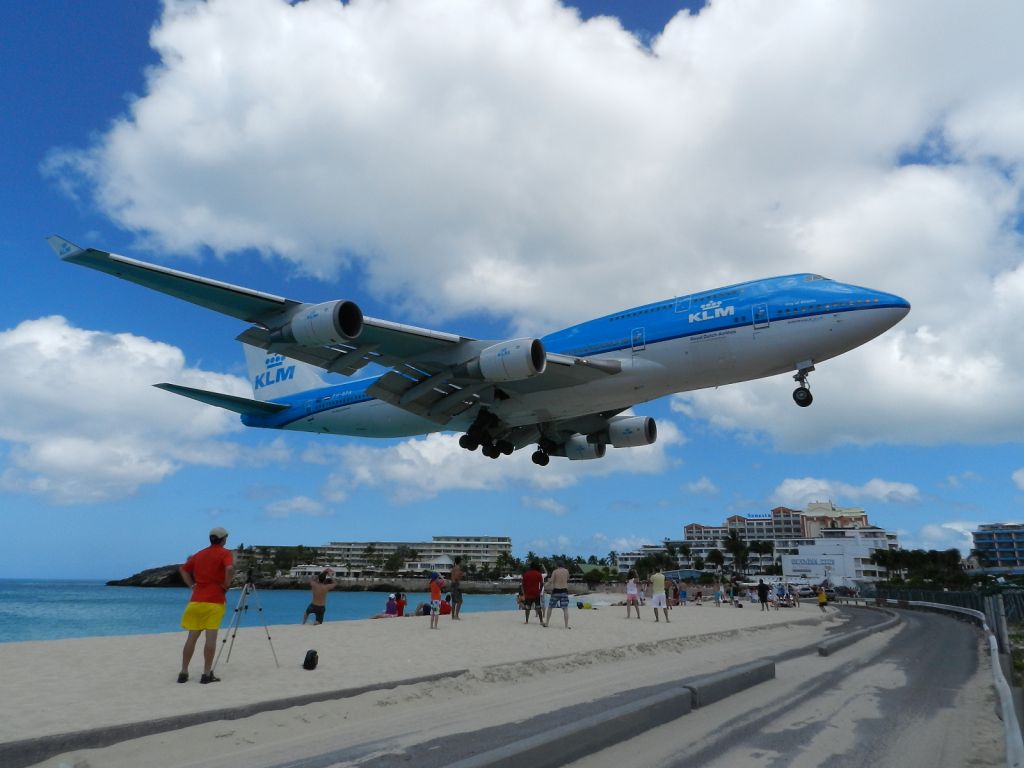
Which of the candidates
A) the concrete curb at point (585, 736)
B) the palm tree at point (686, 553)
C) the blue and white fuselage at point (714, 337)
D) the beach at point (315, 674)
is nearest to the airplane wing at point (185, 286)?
the blue and white fuselage at point (714, 337)

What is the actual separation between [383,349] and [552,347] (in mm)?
6093

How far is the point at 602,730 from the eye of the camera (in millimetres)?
6340

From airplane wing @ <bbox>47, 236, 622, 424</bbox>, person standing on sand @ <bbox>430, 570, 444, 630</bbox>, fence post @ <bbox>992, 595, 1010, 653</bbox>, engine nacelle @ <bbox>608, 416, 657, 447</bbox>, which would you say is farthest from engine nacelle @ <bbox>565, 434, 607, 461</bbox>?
fence post @ <bbox>992, 595, 1010, 653</bbox>

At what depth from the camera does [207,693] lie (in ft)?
27.4

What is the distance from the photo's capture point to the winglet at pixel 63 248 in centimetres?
1528

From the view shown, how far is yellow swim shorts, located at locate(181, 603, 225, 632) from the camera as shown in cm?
879

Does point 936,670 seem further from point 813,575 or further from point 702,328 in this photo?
point 813,575

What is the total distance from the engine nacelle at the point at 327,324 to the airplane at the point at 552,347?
3 cm

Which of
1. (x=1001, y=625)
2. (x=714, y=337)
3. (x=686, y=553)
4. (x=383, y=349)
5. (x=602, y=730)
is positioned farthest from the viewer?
(x=686, y=553)

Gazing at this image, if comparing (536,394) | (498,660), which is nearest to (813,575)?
(536,394)

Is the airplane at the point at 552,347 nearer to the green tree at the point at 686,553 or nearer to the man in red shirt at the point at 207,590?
the man in red shirt at the point at 207,590

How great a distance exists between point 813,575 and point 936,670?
109 meters

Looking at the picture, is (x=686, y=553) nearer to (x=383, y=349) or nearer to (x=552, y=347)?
(x=552, y=347)

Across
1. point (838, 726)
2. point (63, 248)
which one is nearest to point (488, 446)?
point (63, 248)
